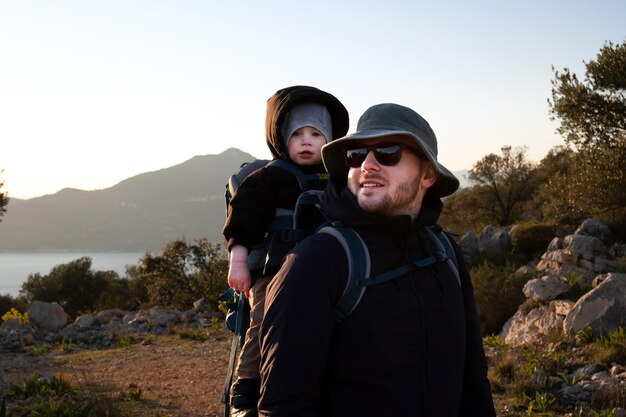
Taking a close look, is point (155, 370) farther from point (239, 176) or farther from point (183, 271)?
point (183, 271)

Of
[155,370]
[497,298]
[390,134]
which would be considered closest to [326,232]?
[390,134]

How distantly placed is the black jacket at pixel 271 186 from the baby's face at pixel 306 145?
0.15 feet

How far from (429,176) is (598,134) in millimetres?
21056

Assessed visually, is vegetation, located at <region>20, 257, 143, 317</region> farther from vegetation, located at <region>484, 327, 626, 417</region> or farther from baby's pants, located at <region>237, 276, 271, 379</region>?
baby's pants, located at <region>237, 276, 271, 379</region>

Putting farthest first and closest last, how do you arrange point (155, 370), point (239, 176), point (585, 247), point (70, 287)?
point (70, 287) → point (585, 247) → point (155, 370) → point (239, 176)

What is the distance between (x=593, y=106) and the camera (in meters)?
20.8

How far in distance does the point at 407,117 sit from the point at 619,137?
2083 cm

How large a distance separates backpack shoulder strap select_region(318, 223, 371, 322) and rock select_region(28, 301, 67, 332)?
58.5 ft

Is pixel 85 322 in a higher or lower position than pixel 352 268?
lower

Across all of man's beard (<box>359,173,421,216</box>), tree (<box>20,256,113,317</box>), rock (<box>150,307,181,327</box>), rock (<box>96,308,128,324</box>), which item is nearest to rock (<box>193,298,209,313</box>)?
rock (<box>150,307,181,327</box>)

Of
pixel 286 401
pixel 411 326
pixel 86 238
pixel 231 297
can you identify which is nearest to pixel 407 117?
pixel 411 326

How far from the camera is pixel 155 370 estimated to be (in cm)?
1095

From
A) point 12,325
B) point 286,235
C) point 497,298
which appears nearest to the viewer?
point 286,235

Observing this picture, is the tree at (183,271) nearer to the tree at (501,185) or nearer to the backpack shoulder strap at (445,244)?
the tree at (501,185)
